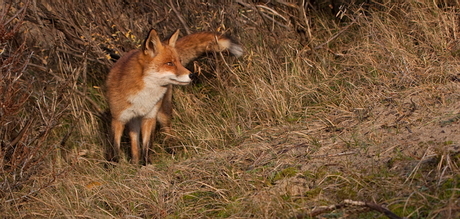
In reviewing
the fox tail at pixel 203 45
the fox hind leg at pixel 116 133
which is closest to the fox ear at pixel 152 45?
the fox tail at pixel 203 45

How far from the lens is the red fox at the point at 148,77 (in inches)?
223

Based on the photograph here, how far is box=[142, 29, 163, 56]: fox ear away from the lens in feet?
18.3

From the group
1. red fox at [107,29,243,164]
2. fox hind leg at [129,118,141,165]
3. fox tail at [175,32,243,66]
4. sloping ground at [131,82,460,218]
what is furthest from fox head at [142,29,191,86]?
sloping ground at [131,82,460,218]

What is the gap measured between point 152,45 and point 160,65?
0.22m

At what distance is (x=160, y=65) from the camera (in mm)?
5660

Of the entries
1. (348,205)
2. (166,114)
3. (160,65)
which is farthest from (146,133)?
(348,205)

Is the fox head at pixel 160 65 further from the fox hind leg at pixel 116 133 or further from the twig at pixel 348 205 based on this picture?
the twig at pixel 348 205

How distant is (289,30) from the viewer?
6746 mm

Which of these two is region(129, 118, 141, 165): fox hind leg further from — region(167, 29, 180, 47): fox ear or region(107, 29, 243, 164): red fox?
region(167, 29, 180, 47): fox ear

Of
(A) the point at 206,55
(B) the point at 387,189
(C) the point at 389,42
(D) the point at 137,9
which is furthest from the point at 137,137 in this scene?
(B) the point at 387,189

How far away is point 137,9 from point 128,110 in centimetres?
168

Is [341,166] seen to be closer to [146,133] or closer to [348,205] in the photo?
[348,205]

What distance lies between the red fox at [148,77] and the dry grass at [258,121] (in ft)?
1.01

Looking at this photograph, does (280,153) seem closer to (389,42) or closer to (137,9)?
(389,42)
